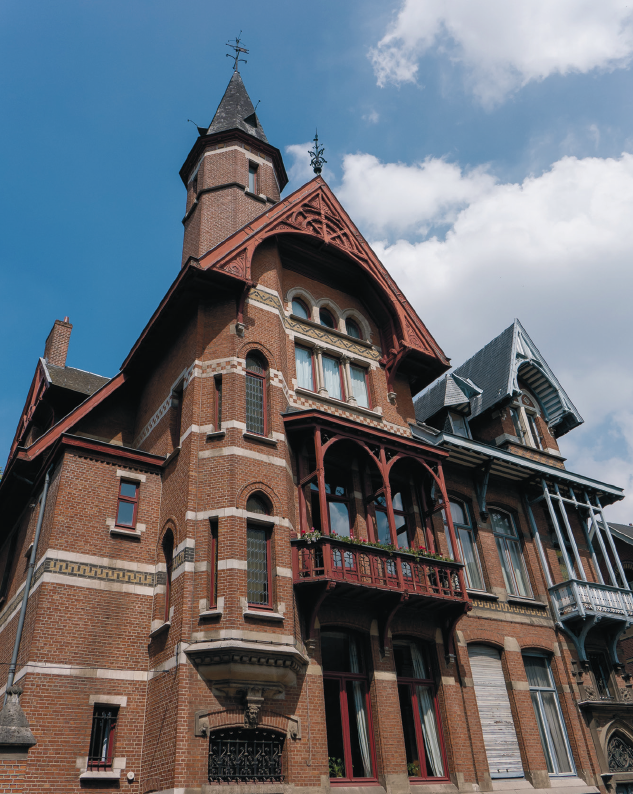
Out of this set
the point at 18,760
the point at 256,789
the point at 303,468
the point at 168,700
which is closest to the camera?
the point at 18,760

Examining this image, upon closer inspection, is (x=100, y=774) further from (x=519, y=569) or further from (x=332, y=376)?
(x=519, y=569)

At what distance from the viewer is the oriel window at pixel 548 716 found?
17516mm

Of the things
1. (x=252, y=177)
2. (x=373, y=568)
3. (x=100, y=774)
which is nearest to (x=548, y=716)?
(x=373, y=568)

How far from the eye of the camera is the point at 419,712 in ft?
51.3

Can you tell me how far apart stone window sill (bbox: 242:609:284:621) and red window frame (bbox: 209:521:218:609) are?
775 mm

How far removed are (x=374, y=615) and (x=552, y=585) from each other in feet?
24.6

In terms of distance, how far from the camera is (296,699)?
13.5 metres

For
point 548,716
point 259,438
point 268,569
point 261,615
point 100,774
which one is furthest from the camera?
point 548,716

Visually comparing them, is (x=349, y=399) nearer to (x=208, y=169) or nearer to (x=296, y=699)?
(x=296, y=699)

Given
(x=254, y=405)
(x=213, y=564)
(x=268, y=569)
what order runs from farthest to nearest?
1. (x=254, y=405)
2. (x=268, y=569)
3. (x=213, y=564)

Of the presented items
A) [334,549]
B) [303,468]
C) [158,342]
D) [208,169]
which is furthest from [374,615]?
[208,169]

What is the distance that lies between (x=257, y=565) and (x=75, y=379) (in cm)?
1129

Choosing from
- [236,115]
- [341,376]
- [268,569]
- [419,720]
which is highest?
[236,115]

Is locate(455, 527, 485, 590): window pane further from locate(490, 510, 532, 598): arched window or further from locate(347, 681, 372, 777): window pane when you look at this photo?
locate(347, 681, 372, 777): window pane
